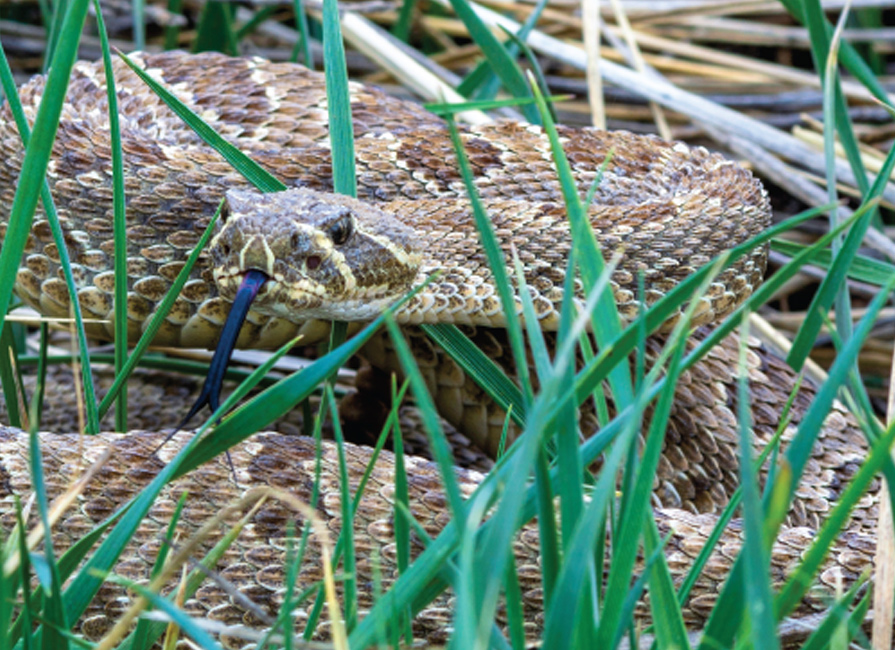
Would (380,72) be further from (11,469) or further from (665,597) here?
(665,597)

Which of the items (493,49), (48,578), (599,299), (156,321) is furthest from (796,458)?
(493,49)

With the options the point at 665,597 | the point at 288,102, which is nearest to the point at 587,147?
the point at 288,102

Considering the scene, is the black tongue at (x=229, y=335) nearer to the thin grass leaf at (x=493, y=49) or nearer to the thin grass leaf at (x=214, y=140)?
the thin grass leaf at (x=214, y=140)

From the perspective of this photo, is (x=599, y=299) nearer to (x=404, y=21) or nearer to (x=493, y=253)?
(x=493, y=253)

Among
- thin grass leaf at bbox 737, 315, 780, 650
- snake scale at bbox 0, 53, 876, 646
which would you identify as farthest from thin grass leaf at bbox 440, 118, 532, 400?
snake scale at bbox 0, 53, 876, 646

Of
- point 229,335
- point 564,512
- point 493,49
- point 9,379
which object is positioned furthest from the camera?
point 493,49

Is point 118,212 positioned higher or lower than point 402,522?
higher

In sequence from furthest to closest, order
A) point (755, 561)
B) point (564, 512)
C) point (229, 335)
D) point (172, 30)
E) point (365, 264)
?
point (172, 30) < point (365, 264) < point (229, 335) < point (564, 512) < point (755, 561)
